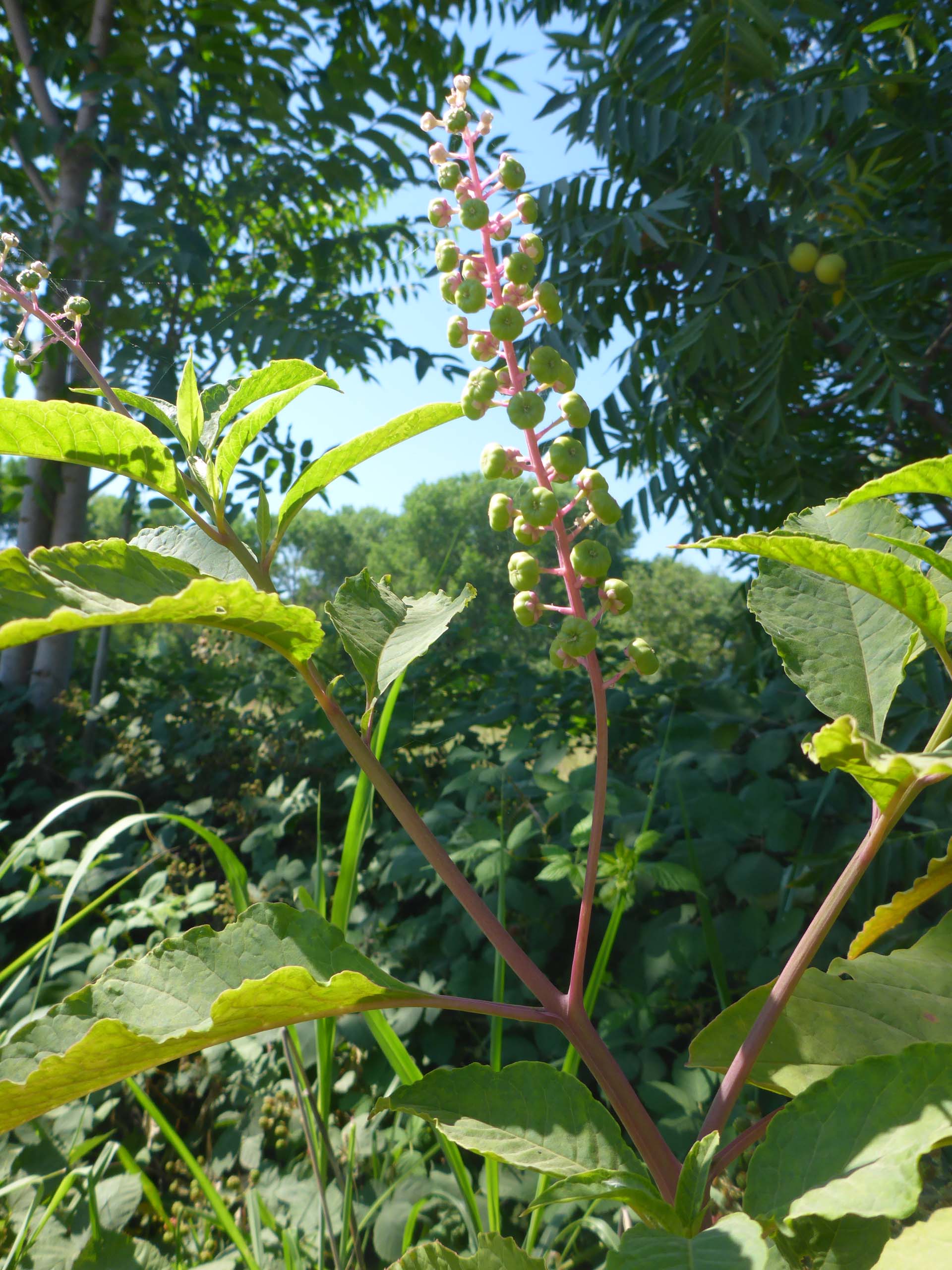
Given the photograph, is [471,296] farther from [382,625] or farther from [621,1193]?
[621,1193]

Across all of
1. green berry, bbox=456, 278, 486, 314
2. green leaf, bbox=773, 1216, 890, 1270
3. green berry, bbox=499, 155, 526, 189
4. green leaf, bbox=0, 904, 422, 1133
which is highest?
green berry, bbox=499, 155, 526, 189

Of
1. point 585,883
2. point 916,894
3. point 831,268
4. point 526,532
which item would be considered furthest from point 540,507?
point 831,268

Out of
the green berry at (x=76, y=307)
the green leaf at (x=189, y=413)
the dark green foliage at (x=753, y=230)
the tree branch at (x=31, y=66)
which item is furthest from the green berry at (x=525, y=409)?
the tree branch at (x=31, y=66)

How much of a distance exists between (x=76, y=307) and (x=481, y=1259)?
A: 2.31ft

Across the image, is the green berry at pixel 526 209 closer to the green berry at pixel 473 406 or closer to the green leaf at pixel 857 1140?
the green berry at pixel 473 406

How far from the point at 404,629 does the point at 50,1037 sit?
1.06ft

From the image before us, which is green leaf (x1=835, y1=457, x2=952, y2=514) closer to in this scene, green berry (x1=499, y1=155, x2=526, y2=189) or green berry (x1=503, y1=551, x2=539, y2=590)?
green berry (x1=503, y1=551, x2=539, y2=590)

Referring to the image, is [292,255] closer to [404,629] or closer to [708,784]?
[708,784]

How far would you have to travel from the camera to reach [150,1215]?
51.4 inches

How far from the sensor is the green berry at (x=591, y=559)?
479mm

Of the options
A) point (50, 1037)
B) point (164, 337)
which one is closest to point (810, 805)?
point (50, 1037)

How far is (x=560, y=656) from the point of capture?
50cm

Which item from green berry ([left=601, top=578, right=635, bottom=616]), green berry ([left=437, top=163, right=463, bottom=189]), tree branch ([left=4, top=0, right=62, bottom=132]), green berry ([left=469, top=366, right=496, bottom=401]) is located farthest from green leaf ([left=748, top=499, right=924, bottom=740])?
tree branch ([left=4, top=0, right=62, bottom=132])

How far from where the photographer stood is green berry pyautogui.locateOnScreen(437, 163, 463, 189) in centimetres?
53
